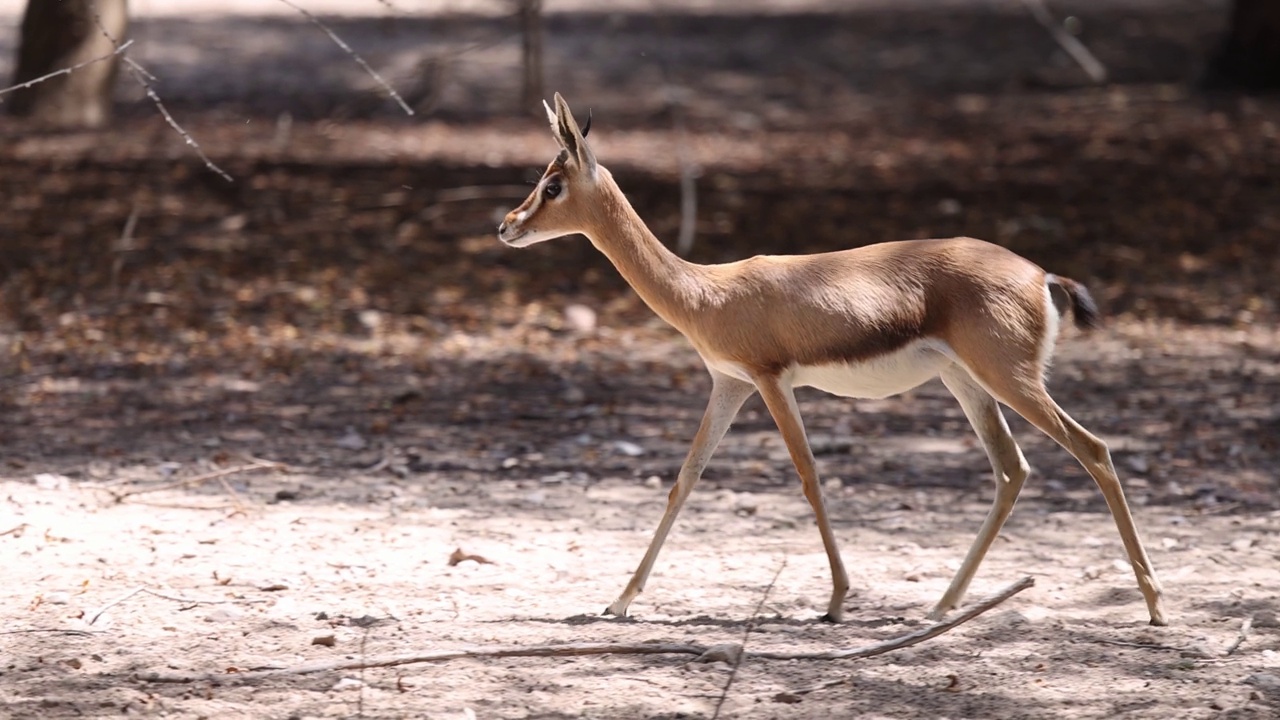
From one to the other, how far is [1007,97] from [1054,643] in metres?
12.3

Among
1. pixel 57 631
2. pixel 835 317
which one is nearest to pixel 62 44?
pixel 57 631

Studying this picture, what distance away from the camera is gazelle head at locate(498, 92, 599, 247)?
488 cm

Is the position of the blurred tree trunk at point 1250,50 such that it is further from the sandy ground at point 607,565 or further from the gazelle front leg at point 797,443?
the gazelle front leg at point 797,443

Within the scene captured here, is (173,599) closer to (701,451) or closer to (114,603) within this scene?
(114,603)

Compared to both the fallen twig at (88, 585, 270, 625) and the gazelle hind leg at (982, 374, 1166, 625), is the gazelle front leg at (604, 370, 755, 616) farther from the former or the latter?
the fallen twig at (88, 585, 270, 625)

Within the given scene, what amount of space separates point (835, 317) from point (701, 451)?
65 cm

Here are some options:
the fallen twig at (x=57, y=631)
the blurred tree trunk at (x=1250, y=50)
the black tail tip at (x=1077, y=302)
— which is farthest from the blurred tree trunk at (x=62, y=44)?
the blurred tree trunk at (x=1250, y=50)

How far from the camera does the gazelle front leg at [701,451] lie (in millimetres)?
5063

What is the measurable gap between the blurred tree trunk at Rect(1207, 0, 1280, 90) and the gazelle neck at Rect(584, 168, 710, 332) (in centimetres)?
1154

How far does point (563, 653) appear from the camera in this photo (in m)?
4.62

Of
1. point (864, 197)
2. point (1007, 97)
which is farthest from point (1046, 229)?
point (1007, 97)

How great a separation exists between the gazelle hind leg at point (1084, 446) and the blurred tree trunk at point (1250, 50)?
1123 centimetres

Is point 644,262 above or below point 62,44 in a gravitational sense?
above

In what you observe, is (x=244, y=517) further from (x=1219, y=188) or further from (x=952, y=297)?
(x=1219, y=188)
